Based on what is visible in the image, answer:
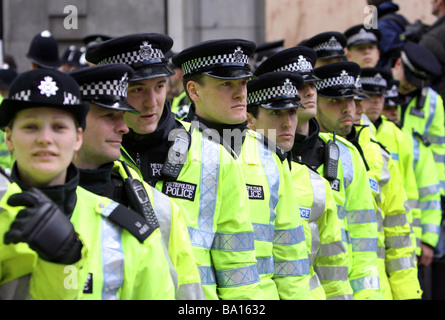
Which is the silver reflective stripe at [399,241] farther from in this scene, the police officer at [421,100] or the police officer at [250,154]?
the police officer at [250,154]

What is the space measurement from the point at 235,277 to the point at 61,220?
161 cm

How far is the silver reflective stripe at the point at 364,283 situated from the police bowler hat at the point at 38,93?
11.3 ft

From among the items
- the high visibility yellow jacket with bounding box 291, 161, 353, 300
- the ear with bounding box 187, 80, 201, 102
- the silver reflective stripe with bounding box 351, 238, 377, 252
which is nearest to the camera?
the ear with bounding box 187, 80, 201, 102

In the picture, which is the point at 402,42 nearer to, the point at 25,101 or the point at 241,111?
the point at 241,111

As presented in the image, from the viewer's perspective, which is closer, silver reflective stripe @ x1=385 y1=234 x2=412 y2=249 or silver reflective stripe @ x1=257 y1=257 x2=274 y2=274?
silver reflective stripe @ x1=257 y1=257 x2=274 y2=274

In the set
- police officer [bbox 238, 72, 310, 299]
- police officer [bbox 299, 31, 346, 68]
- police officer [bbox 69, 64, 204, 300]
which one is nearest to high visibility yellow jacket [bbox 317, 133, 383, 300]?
police officer [bbox 238, 72, 310, 299]

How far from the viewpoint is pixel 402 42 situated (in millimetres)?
9844

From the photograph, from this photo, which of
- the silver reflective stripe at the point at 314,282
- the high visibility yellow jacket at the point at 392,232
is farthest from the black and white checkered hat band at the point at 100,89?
the high visibility yellow jacket at the point at 392,232

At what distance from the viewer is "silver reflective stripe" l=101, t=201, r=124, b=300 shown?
324 centimetres

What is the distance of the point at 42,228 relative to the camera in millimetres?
2803

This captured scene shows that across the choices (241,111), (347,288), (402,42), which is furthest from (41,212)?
(402,42)

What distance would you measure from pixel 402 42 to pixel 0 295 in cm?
760

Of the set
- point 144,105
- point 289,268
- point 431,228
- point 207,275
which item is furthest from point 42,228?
point 431,228

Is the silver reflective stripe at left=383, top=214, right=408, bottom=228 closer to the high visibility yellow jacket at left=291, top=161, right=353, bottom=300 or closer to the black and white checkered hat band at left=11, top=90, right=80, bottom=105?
the high visibility yellow jacket at left=291, top=161, right=353, bottom=300
